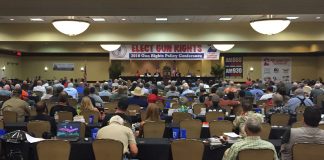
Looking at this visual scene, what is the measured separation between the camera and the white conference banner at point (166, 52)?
2702 centimetres

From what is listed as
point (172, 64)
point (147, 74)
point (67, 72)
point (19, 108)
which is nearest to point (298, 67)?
point (172, 64)

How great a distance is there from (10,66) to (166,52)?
10859 mm

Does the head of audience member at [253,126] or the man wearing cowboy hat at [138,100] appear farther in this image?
the man wearing cowboy hat at [138,100]

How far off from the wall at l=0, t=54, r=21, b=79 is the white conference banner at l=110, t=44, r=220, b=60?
275 inches

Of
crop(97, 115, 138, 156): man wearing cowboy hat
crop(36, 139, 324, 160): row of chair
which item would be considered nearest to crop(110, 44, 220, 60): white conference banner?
crop(97, 115, 138, 156): man wearing cowboy hat

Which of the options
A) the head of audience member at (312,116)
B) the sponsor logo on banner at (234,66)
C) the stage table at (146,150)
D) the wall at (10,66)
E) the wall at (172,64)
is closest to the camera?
the head of audience member at (312,116)

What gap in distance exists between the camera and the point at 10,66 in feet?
91.7

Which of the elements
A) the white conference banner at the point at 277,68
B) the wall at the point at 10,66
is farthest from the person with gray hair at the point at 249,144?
the white conference banner at the point at 277,68

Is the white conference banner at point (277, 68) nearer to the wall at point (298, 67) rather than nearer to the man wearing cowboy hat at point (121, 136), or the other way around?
the wall at point (298, 67)

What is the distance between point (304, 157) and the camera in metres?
4.89

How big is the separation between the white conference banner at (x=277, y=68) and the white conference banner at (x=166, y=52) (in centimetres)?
475

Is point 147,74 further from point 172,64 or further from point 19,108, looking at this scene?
point 19,108

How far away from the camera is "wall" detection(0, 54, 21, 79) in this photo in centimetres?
2612

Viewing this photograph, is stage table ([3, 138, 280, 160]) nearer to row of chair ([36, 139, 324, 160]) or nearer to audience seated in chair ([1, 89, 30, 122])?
row of chair ([36, 139, 324, 160])
